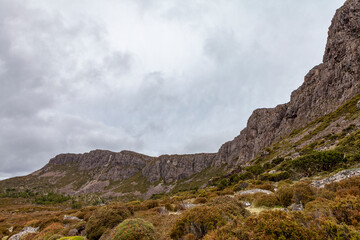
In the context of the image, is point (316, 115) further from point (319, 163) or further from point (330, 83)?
point (319, 163)

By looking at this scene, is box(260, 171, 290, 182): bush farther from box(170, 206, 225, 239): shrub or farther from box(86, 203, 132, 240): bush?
box(170, 206, 225, 239): shrub

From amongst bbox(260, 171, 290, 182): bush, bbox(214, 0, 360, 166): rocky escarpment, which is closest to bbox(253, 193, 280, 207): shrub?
bbox(260, 171, 290, 182): bush

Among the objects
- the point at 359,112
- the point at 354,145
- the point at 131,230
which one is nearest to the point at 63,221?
the point at 131,230

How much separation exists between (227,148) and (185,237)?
503 feet

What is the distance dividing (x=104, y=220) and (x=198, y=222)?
32.4 feet

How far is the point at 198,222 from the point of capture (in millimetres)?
7496

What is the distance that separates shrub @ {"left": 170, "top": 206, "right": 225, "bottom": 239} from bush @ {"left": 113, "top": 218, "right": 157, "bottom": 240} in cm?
176

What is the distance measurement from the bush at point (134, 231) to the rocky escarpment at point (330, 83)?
3030 inches

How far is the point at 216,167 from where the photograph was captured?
148 metres

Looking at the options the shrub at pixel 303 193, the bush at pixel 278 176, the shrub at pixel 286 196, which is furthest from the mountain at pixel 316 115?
the shrub at pixel 303 193

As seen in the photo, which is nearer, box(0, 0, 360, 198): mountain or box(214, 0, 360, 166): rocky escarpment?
box(0, 0, 360, 198): mountain

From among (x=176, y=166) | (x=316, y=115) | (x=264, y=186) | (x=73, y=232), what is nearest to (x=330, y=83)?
(x=316, y=115)

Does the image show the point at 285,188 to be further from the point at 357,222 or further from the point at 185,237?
the point at 185,237

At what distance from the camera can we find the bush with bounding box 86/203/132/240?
12819 mm
